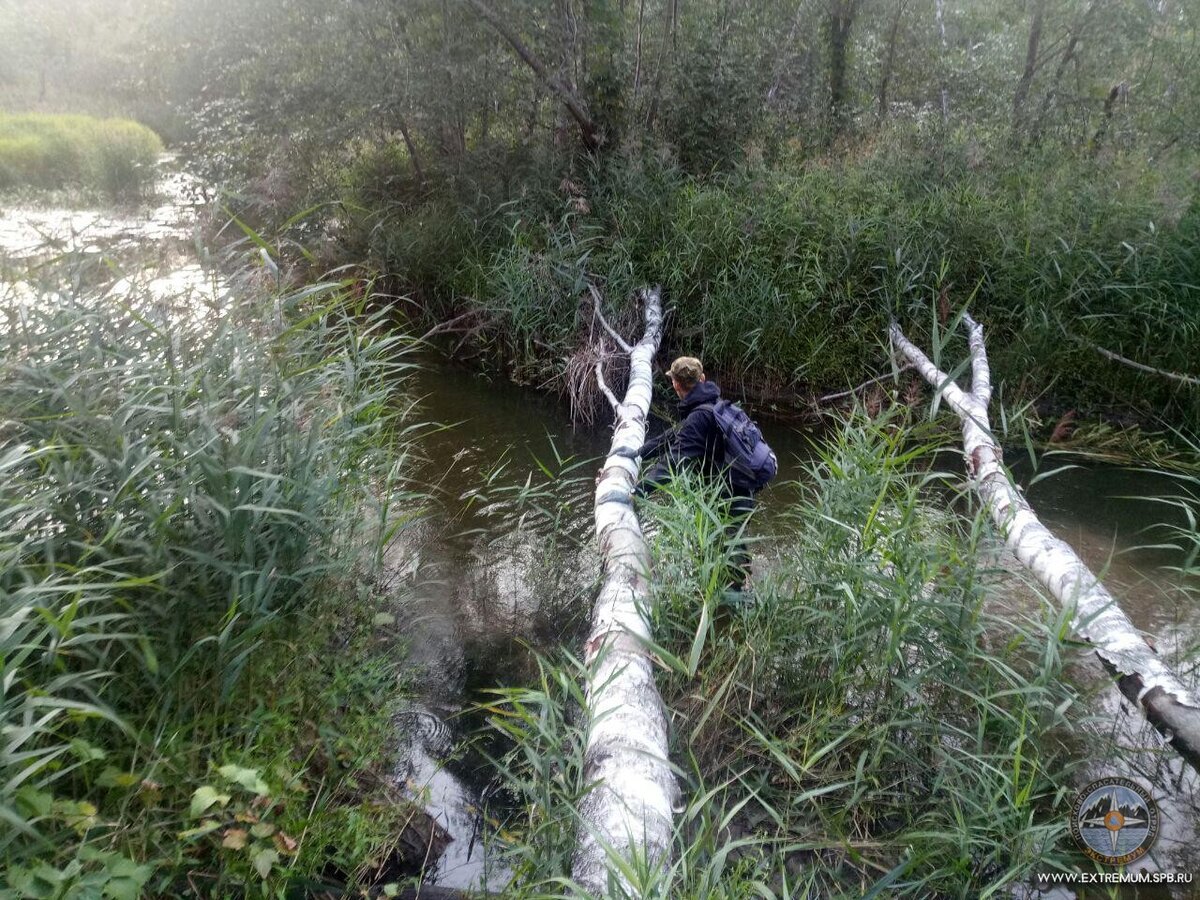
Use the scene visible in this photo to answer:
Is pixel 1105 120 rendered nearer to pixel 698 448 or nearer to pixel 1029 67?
pixel 1029 67

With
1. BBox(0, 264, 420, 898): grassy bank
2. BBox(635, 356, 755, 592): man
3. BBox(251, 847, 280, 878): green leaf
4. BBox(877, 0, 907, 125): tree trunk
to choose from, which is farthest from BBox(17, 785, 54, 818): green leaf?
BBox(877, 0, 907, 125): tree trunk

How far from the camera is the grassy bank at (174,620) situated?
214cm

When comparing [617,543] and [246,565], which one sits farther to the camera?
[617,543]

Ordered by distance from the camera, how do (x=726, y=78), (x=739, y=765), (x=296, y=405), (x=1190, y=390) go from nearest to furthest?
1. (x=739, y=765)
2. (x=296, y=405)
3. (x=1190, y=390)
4. (x=726, y=78)

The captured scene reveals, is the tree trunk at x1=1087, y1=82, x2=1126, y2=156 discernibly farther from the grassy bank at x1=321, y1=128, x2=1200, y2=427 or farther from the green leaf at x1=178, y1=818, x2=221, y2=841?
the green leaf at x1=178, y1=818, x2=221, y2=841

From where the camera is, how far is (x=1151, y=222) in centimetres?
664

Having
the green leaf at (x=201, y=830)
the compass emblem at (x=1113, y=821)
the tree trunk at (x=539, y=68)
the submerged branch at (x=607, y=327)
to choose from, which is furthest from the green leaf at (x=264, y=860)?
the tree trunk at (x=539, y=68)

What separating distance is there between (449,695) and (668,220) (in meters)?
5.94

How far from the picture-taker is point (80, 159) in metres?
13.0

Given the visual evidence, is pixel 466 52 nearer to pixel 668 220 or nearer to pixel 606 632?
pixel 668 220

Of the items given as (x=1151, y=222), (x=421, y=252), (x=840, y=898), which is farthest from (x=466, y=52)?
(x=840, y=898)

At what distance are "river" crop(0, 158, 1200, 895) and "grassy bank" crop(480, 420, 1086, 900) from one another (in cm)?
28

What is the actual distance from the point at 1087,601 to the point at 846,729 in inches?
46.8

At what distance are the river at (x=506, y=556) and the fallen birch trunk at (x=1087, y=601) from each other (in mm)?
189
